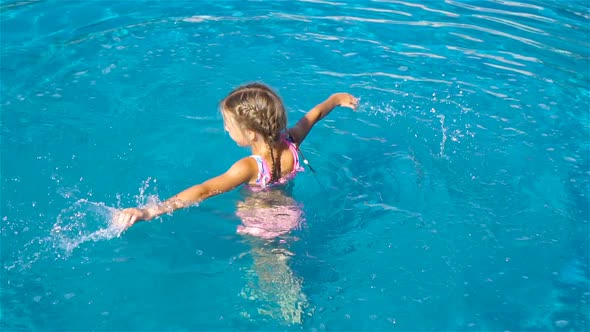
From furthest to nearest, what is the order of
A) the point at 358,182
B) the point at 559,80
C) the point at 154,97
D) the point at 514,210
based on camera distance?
the point at 559,80 → the point at 154,97 → the point at 358,182 → the point at 514,210

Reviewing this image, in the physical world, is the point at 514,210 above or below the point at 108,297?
above

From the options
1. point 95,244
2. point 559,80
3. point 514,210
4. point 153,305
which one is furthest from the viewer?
point 559,80

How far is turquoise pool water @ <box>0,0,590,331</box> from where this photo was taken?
4.16 m

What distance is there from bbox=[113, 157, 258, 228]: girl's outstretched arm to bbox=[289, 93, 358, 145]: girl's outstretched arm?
1.90 feet

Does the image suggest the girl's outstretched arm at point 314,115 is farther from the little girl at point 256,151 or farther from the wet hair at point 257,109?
the wet hair at point 257,109

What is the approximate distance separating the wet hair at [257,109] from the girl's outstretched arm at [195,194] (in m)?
0.23

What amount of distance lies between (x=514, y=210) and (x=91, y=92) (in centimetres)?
396

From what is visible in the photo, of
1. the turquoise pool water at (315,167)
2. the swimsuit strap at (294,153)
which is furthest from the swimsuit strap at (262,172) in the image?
the turquoise pool water at (315,167)

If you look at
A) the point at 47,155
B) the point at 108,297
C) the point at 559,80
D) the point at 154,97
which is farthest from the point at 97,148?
the point at 559,80

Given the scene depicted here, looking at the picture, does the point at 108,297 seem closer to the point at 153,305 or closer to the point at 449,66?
the point at 153,305

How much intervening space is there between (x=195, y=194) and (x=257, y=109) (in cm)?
66

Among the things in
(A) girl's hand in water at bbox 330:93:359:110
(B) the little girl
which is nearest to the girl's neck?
(B) the little girl

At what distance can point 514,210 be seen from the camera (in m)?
4.92

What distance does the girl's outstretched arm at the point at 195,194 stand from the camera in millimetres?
3697
